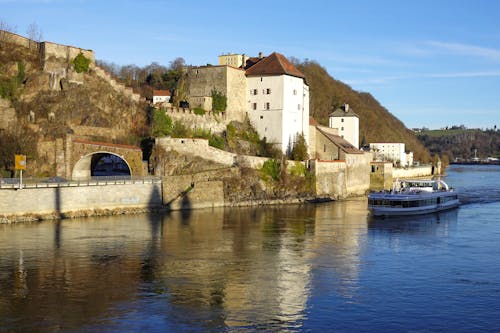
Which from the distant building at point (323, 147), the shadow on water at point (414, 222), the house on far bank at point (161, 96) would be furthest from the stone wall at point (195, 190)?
the house on far bank at point (161, 96)

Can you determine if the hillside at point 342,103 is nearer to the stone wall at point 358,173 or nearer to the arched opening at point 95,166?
the stone wall at point 358,173

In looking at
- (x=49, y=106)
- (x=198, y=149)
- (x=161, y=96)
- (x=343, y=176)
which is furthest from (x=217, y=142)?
(x=161, y=96)

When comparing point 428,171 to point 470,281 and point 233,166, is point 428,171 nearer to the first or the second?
point 233,166

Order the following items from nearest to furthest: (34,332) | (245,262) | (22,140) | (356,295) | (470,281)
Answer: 1. (34,332)
2. (356,295)
3. (470,281)
4. (245,262)
5. (22,140)

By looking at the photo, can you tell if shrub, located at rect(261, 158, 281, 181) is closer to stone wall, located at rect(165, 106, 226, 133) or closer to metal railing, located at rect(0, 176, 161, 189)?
stone wall, located at rect(165, 106, 226, 133)

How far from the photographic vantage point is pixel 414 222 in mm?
42031

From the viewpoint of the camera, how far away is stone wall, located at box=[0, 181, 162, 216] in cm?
3606

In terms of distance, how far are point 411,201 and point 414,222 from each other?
4507mm

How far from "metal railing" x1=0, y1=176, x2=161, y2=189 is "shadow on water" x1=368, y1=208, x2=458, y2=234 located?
1559 centimetres

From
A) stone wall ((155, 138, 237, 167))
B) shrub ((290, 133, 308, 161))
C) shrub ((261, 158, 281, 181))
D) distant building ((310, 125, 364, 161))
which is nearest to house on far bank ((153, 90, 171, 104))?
distant building ((310, 125, 364, 161))

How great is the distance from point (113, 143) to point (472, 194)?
124 feet

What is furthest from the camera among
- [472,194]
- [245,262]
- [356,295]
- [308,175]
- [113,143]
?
[472,194]

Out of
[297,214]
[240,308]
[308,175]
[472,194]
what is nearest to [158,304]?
[240,308]

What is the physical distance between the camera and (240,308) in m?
19.3
